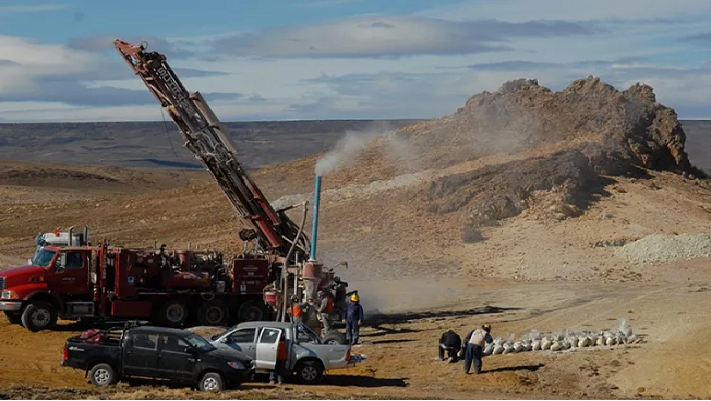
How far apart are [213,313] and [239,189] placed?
3619 millimetres

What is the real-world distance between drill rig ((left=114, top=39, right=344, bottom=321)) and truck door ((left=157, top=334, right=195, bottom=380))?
29.1 feet

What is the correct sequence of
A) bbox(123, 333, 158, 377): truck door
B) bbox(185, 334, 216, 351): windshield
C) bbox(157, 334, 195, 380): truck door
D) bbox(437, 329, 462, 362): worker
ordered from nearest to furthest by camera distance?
bbox(157, 334, 195, 380): truck door
bbox(123, 333, 158, 377): truck door
bbox(185, 334, 216, 351): windshield
bbox(437, 329, 462, 362): worker

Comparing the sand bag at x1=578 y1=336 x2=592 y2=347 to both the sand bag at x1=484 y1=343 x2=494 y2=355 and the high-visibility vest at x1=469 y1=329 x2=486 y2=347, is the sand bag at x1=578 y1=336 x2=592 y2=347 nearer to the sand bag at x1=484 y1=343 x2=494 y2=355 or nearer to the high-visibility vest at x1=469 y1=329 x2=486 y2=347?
the sand bag at x1=484 y1=343 x2=494 y2=355

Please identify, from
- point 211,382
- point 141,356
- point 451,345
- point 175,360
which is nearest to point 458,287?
A: point 451,345

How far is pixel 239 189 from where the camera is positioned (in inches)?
1345

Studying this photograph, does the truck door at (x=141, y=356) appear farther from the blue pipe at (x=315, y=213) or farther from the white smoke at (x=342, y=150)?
the white smoke at (x=342, y=150)

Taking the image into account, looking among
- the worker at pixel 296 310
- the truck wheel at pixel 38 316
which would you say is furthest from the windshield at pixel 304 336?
the truck wheel at pixel 38 316

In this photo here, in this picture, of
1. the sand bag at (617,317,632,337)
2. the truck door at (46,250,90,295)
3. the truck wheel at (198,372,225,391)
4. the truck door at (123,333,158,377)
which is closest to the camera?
the truck wheel at (198,372,225,391)

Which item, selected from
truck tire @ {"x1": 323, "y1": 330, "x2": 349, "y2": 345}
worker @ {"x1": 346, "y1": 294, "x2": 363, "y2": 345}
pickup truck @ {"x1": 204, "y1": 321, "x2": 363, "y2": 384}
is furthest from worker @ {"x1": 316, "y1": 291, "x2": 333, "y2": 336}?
pickup truck @ {"x1": 204, "y1": 321, "x2": 363, "y2": 384}

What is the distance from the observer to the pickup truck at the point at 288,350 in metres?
24.2

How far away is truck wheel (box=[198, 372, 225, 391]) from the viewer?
22492mm

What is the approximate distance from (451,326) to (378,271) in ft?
49.6

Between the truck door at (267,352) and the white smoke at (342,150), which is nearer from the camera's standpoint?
the truck door at (267,352)

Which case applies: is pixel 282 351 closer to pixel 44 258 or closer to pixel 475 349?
pixel 475 349
